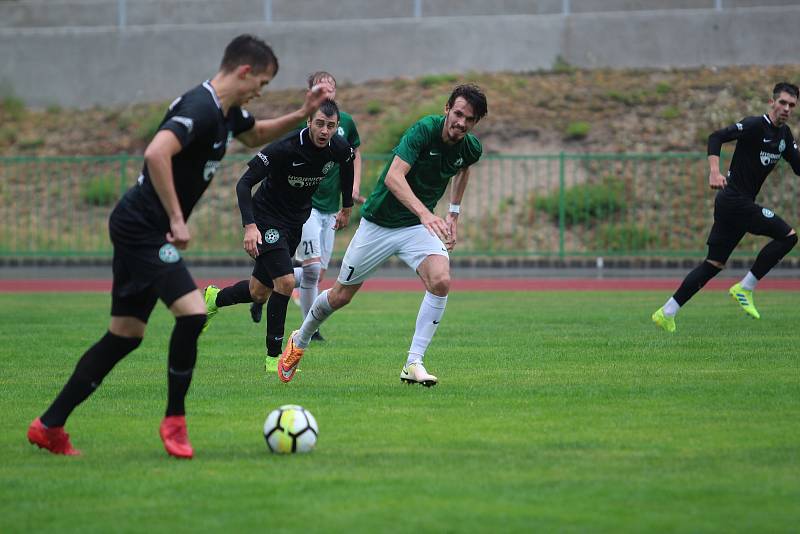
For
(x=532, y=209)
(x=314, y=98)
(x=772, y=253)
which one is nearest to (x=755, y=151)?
(x=772, y=253)

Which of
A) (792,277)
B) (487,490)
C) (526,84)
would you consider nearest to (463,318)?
(487,490)

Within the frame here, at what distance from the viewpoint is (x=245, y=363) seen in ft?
34.0

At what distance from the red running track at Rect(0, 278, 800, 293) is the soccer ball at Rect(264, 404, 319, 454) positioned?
541 inches

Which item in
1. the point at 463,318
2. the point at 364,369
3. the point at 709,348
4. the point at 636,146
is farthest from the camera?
the point at 636,146

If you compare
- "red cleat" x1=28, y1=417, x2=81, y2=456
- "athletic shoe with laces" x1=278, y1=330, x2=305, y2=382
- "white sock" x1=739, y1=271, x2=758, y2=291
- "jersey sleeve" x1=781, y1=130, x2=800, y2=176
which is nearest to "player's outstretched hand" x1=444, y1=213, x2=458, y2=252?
"athletic shoe with laces" x1=278, y1=330, x2=305, y2=382

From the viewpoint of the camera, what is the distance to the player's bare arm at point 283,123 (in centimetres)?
676

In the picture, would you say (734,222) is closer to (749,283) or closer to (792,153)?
(792,153)

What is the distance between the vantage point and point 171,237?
20.3 ft

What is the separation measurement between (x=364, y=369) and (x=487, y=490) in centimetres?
444

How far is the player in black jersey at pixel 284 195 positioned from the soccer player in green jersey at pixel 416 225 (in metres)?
0.68

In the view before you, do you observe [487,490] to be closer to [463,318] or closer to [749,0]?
[463,318]

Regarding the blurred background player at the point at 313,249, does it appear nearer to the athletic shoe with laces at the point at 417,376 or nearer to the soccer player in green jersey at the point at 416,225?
the soccer player in green jersey at the point at 416,225

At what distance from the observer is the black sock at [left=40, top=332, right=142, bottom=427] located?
6367 millimetres

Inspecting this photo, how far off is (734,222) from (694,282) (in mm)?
818
